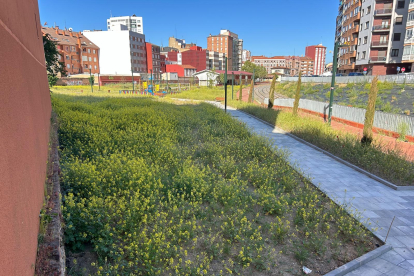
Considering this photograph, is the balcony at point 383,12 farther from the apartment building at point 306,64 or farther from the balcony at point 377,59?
the apartment building at point 306,64

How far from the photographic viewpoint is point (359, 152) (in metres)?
9.16

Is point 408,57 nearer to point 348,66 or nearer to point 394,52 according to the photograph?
point 394,52

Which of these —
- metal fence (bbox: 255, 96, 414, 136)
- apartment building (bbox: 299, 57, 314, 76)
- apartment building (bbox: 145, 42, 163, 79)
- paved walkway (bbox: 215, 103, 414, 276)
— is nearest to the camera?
paved walkway (bbox: 215, 103, 414, 276)

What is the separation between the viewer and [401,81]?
25125 millimetres

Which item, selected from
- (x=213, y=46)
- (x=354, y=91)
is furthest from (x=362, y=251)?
(x=213, y=46)

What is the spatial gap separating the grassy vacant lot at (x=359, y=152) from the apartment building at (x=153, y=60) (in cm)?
7192

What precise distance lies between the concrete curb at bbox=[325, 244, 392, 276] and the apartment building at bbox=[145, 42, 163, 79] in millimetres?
79687

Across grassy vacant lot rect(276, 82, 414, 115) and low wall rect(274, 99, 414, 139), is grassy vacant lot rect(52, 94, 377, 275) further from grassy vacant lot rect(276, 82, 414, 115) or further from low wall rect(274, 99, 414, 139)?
grassy vacant lot rect(276, 82, 414, 115)

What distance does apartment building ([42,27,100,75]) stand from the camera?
6009 cm

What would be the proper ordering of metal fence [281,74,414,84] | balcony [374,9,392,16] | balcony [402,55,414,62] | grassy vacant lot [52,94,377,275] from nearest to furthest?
1. grassy vacant lot [52,94,377,275]
2. metal fence [281,74,414,84]
3. balcony [402,55,414,62]
4. balcony [374,9,392,16]

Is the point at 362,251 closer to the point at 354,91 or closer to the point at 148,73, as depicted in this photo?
the point at 354,91

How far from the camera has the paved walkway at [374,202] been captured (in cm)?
423

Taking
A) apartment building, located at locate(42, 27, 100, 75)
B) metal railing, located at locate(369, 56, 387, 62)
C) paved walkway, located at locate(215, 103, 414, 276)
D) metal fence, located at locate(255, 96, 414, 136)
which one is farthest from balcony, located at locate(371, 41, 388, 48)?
apartment building, located at locate(42, 27, 100, 75)

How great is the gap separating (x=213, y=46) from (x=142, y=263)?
13640cm
